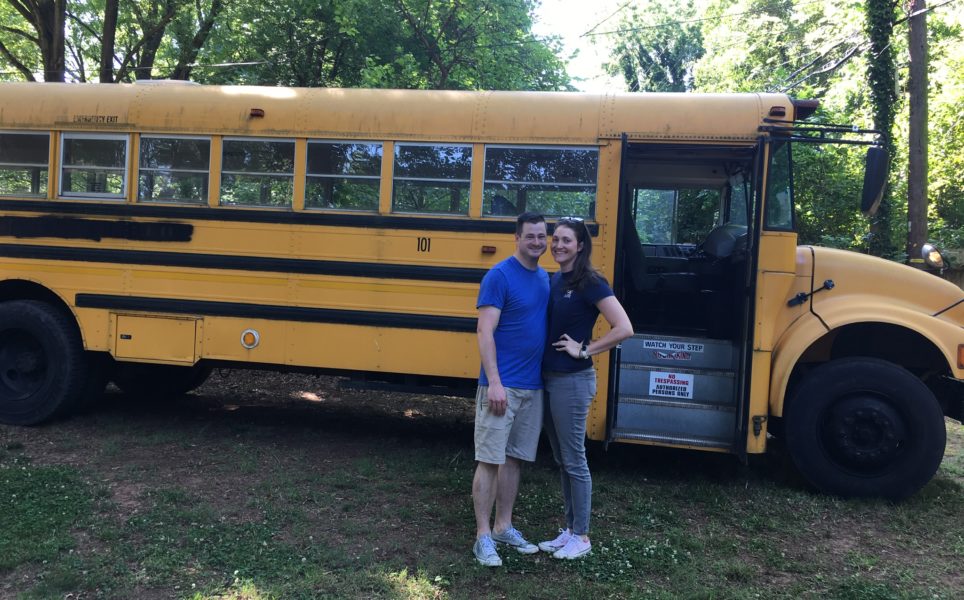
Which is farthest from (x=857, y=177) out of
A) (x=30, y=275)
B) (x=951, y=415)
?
(x=30, y=275)

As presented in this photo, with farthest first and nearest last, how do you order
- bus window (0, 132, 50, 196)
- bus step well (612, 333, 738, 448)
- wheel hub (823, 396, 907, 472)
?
bus window (0, 132, 50, 196)
bus step well (612, 333, 738, 448)
wheel hub (823, 396, 907, 472)

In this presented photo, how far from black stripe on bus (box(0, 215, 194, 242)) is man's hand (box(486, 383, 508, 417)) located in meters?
3.15

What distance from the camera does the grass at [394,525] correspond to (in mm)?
3166

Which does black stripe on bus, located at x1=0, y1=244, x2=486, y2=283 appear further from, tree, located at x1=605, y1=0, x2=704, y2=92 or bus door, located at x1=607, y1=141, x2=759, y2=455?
tree, located at x1=605, y1=0, x2=704, y2=92

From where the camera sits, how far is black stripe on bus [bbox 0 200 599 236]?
474 centimetres

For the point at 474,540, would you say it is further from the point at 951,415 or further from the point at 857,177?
the point at 857,177

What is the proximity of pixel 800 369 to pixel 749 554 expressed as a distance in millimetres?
1640

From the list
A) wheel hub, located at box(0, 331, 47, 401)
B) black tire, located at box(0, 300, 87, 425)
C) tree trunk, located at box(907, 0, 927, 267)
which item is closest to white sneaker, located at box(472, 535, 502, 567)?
black tire, located at box(0, 300, 87, 425)

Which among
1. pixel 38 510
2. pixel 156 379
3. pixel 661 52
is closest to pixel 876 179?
pixel 38 510

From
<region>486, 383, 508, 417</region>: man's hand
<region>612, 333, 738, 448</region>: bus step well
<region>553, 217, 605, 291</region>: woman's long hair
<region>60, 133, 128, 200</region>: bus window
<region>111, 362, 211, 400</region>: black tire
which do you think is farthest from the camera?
<region>111, 362, 211, 400</region>: black tire

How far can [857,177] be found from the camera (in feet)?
33.8

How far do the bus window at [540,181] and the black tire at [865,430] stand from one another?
1.94 m

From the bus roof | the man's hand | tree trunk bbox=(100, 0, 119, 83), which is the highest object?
tree trunk bbox=(100, 0, 119, 83)

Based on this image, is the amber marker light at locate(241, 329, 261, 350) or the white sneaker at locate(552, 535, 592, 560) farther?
the amber marker light at locate(241, 329, 261, 350)
